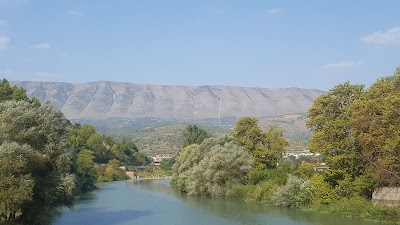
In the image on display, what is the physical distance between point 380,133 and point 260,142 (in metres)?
24.8

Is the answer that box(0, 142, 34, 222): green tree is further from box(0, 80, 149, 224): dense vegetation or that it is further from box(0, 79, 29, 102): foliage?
box(0, 79, 29, 102): foliage

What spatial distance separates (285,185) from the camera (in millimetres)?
49500

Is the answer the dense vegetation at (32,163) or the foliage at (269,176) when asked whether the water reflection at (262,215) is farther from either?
the dense vegetation at (32,163)

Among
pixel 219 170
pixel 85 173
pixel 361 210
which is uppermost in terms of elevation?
pixel 219 170

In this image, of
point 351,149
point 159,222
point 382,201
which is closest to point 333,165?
point 351,149

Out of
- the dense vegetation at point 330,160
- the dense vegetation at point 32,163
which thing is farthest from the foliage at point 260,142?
the dense vegetation at point 32,163

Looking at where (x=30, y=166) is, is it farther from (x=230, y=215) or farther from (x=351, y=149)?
(x=351, y=149)

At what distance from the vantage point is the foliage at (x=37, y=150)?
96.7 feet

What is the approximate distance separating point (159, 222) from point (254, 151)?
2425 centimetres

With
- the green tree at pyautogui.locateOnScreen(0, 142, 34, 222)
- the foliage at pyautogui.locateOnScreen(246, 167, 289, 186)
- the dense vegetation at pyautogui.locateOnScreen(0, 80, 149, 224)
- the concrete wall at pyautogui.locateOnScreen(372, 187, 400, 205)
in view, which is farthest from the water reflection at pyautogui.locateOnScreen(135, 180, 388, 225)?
the green tree at pyautogui.locateOnScreen(0, 142, 34, 222)

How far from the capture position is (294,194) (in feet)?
156

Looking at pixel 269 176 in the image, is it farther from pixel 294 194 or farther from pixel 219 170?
pixel 219 170

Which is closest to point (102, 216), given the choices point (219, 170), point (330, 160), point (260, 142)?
point (219, 170)

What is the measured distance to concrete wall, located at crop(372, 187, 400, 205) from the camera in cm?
3834
